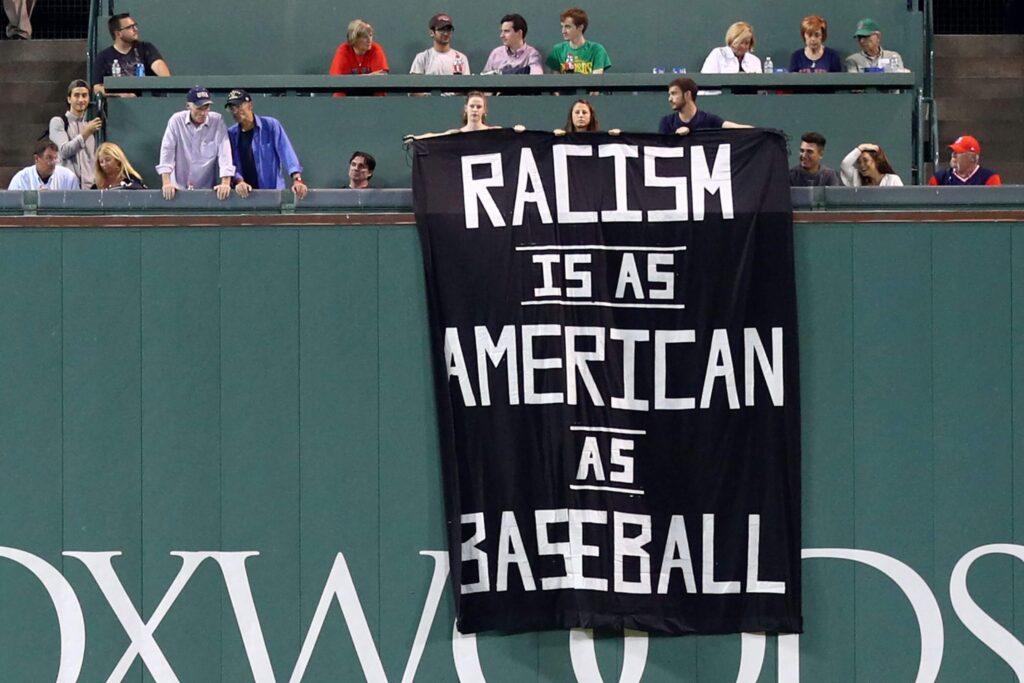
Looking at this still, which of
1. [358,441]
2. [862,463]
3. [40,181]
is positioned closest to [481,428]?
[358,441]

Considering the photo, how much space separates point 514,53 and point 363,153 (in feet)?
7.05

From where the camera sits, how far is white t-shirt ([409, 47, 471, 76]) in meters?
14.5

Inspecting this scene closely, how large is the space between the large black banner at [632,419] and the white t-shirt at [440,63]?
537cm

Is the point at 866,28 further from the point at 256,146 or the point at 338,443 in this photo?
the point at 338,443

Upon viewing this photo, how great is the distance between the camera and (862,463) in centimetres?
947

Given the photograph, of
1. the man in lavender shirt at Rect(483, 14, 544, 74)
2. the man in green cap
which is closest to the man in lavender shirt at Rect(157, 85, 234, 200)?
the man in lavender shirt at Rect(483, 14, 544, 74)

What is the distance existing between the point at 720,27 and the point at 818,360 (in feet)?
21.6

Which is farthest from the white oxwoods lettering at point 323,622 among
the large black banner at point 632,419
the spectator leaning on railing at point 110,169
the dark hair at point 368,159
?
the dark hair at point 368,159

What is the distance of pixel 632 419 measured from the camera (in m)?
9.42

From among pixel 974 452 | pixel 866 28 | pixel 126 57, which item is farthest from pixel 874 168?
pixel 126 57

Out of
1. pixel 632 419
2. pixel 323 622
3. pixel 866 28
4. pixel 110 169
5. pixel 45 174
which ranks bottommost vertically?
pixel 323 622

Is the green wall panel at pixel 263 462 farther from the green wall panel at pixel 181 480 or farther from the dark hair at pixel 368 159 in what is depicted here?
the dark hair at pixel 368 159

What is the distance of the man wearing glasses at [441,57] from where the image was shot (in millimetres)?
14492

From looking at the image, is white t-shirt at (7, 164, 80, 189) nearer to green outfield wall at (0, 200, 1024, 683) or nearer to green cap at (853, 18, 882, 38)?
green outfield wall at (0, 200, 1024, 683)
